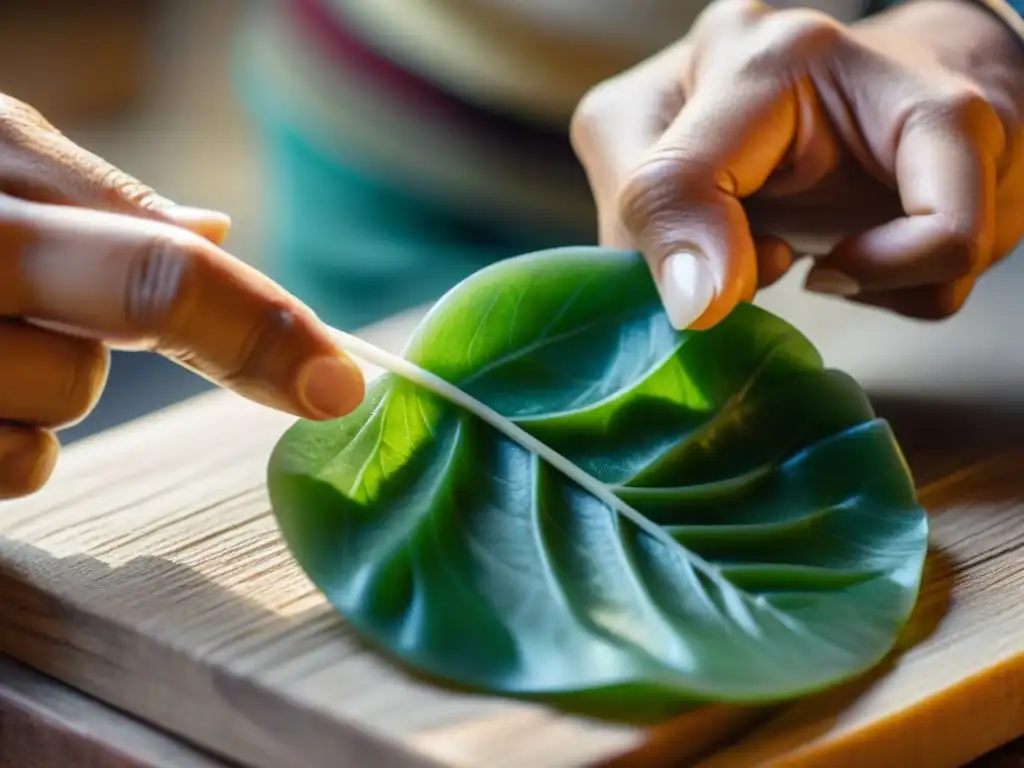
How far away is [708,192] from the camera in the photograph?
0.70 m

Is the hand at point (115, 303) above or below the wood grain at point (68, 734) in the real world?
above

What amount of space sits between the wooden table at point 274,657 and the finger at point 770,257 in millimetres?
112

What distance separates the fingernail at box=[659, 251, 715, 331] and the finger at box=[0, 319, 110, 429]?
257 mm

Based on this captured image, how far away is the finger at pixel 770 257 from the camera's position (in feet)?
2.42

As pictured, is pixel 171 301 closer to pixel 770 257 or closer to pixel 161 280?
pixel 161 280

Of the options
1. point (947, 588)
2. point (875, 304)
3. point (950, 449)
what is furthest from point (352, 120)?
point (947, 588)

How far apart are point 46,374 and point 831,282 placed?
0.42 m

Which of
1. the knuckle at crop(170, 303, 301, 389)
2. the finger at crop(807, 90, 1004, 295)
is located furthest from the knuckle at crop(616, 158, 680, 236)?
the knuckle at crop(170, 303, 301, 389)

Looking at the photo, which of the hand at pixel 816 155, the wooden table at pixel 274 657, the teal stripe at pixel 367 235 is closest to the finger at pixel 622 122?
the hand at pixel 816 155

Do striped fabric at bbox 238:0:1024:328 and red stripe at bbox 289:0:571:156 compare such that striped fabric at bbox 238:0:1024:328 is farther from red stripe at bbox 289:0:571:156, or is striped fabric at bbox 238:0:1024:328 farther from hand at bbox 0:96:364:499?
hand at bbox 0:96:364:499

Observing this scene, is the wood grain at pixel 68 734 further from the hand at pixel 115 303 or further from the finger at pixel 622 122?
the finger at pixel 622 122

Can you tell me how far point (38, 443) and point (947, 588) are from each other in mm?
396

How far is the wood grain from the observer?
513mm

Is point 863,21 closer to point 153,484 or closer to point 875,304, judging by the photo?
point 875,304
